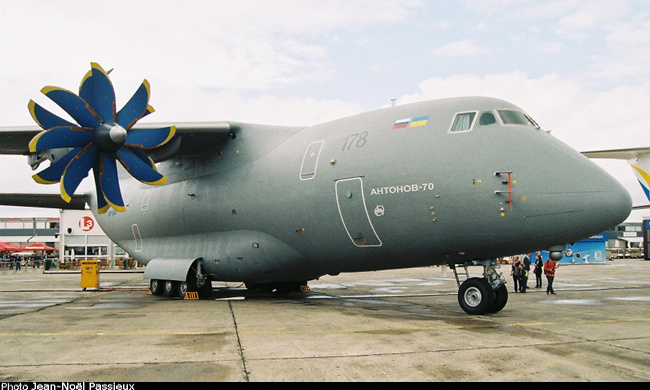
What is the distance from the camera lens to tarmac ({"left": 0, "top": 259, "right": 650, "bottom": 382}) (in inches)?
223

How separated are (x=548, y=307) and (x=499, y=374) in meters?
7.91

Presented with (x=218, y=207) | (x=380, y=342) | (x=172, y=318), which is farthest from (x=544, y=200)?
(x=218, y=207)

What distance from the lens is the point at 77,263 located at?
3912cm

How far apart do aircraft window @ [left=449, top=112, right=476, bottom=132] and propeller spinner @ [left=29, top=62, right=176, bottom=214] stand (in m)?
6.46

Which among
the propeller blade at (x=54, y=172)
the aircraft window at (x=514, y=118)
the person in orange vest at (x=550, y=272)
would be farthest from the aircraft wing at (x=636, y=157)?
the propeller blade at (x=54, y=172)

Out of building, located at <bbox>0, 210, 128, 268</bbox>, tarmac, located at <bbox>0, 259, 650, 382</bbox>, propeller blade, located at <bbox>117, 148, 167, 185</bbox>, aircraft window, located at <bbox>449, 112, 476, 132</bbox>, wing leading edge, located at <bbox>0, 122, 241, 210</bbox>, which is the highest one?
wing leading edge, located at <bbox>0, 122, 241, 210</bbox>

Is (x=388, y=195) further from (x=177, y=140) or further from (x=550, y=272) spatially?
(x=550, y=272)

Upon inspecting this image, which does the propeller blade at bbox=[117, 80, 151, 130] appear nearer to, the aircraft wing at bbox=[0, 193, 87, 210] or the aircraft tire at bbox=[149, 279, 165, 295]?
the aircraft tire at bbox=[149, 279, 165, 295]

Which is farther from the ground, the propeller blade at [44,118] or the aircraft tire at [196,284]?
the propeller blade at [44,118]

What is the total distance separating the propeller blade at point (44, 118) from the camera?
1152 centimetres

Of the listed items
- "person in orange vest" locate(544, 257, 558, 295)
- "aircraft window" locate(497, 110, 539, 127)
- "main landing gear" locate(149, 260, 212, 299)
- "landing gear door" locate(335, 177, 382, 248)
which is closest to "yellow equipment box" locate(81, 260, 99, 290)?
"main landing gear" locate(149, 260, 212, 299)

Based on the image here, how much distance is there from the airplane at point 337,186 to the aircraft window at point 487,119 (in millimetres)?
37

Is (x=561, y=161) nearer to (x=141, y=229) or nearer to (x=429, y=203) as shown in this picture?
(x=429, y=203)

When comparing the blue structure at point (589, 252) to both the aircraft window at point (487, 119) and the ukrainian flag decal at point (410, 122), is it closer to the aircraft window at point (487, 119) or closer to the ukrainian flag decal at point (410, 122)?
the ukrainian flag decal at point (410, 122)
